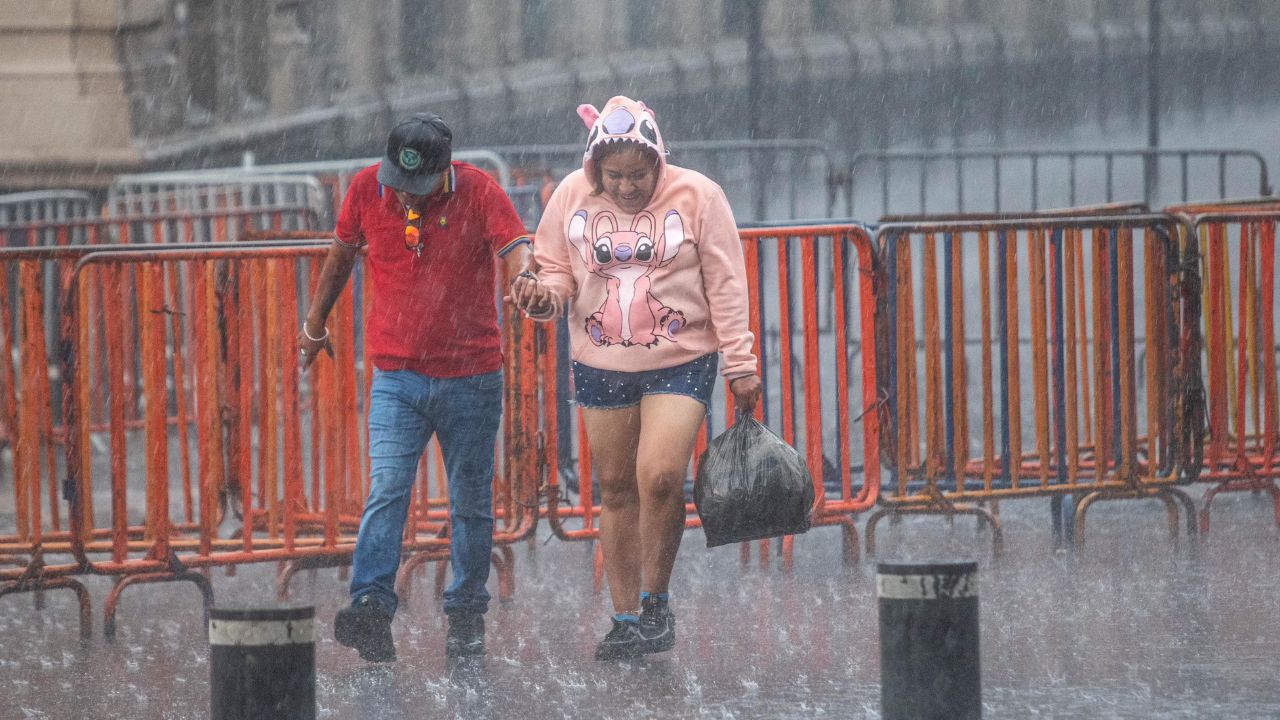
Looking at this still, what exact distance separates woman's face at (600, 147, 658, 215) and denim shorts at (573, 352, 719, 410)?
0.53 metres

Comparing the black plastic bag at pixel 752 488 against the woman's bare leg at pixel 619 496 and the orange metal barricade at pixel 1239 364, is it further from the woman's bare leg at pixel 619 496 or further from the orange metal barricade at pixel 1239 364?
the orange metal barricade at pixel 1239 364

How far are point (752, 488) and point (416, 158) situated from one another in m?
1.46

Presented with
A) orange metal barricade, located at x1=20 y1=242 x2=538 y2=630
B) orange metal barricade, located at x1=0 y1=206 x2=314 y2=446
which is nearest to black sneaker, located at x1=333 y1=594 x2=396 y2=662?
orange metal barricade, located at x1=20 y1=242 x2=538 y2=630

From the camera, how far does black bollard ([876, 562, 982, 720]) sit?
16.4 feet

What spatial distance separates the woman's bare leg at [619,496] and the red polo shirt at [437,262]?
1.53 ft

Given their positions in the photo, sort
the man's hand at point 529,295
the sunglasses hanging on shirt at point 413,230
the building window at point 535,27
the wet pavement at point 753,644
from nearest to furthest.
Answer: the wet pavement at point 753,644
the man's hand at point 529,295
the sunglasses hanging on shirt at point 413,230
the building window at point 535,27

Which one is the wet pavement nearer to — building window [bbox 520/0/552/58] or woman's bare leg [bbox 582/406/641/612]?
woman's bare leg [bbox 582/406/641/612]

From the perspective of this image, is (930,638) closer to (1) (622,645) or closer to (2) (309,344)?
(1) (622,645)

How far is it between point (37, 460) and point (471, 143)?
23.8 m

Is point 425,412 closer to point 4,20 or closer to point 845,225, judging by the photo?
point 845,225

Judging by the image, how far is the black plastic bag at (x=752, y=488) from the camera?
6.59 metres

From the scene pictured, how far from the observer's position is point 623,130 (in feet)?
21.0

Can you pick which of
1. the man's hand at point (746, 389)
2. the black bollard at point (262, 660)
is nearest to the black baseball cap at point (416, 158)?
the man's hand at point (746, 389)

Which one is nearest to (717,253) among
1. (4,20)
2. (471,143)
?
(4,20)
